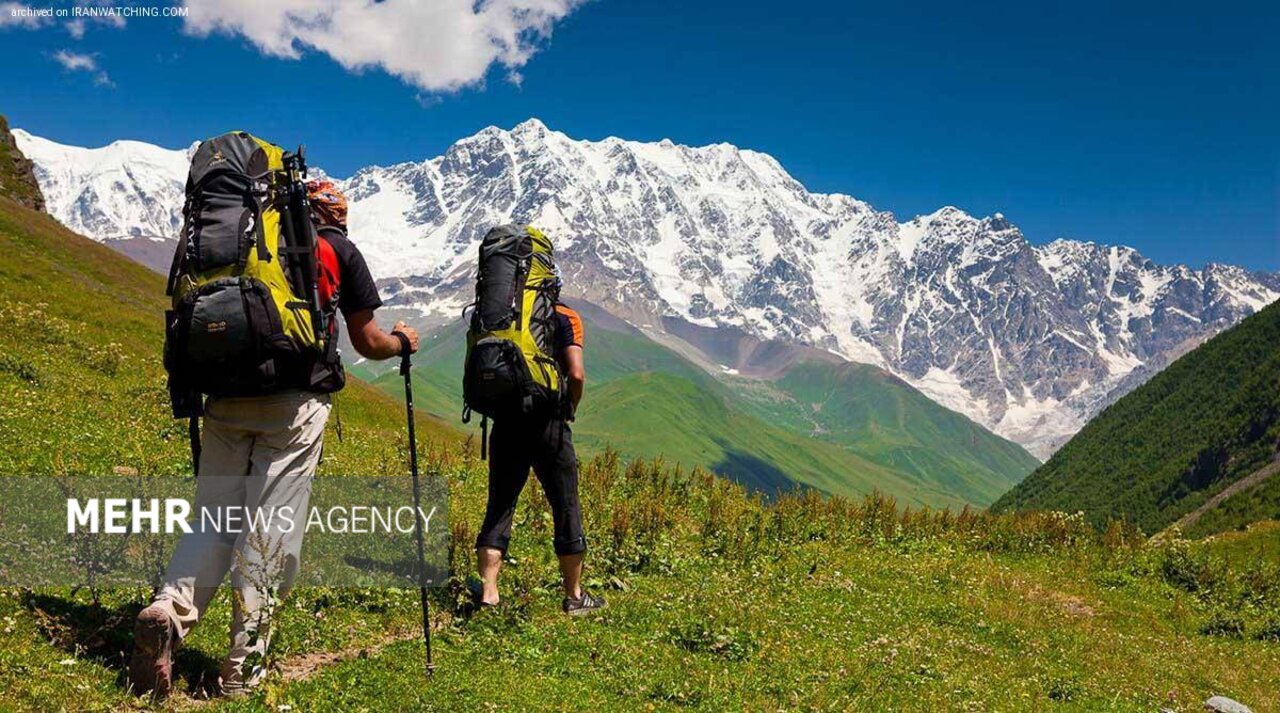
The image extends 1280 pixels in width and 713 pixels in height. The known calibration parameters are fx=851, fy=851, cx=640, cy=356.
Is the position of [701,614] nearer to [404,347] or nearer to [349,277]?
[404,347]

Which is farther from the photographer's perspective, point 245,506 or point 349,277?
point 349,277

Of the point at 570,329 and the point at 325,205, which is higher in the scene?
the point at 325,205

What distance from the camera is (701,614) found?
11.5m

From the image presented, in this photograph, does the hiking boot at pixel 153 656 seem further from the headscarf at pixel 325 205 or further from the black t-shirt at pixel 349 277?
the headscarf at pixel 325 205

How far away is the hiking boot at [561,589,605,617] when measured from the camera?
11.0m

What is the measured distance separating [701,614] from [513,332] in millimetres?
4828

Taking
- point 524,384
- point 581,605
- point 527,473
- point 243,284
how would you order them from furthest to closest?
point 581,605, point 527,473, point 524,384, point 243,284

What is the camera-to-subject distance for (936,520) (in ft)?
75.2

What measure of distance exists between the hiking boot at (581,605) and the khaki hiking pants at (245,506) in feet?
13.8

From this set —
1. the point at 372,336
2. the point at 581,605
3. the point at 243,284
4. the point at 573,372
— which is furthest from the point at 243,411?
the point at 581,605

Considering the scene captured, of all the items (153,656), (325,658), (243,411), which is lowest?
(325,658)

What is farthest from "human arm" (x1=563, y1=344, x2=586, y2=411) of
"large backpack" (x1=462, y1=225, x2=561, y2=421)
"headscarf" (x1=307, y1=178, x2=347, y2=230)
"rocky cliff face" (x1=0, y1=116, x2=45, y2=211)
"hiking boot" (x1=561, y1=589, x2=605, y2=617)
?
"rocky cliff face" (x1=0, y1=116, x2=45, y2=211)

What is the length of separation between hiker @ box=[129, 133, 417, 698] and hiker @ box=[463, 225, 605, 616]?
185cm

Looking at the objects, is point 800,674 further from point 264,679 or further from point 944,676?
point 264,679
